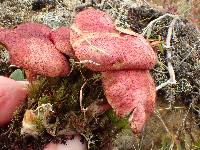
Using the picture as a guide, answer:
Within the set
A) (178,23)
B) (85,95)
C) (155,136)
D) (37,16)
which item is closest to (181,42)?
(178,23)

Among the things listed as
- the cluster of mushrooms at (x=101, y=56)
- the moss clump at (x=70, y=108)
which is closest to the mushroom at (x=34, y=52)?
the cluster of mushrooms at (x=101, y=56)

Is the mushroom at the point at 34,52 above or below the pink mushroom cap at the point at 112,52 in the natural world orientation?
below

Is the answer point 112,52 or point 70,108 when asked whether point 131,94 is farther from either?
point 70,108

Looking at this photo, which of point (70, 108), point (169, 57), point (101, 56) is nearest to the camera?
point (101, 56)

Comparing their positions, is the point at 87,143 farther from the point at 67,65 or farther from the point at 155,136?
the point at 155,136

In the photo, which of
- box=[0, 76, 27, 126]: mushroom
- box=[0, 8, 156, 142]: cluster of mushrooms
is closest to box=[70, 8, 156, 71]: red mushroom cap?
box=[0, 8, 156, 142]: cluster of mushrooms

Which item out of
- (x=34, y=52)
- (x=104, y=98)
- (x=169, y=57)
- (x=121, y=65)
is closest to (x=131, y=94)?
(x=121, y=65)

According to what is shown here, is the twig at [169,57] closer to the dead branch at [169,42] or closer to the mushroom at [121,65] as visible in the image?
the dead branch at [169,42]
